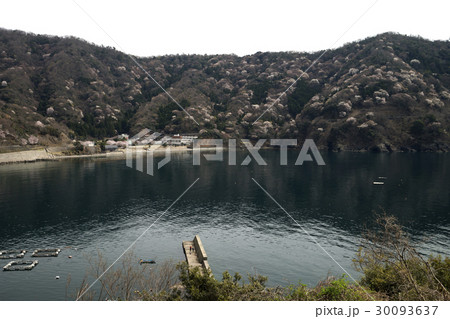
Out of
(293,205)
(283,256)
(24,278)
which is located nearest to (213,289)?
(283,256)

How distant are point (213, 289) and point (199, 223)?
113 feet

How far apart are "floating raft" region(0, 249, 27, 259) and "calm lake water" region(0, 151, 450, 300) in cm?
107

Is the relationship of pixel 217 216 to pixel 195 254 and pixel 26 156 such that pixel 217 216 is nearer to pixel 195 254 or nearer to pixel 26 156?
pixel 195 254

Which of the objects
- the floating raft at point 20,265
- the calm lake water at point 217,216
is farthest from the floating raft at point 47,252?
the floating raft at point 20,265

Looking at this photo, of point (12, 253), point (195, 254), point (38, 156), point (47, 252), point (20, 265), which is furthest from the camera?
point (38, 156)

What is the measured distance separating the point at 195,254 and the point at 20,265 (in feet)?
70.3

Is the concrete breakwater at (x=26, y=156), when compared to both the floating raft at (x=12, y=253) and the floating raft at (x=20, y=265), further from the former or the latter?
the floating raft at (x=20, y=265)

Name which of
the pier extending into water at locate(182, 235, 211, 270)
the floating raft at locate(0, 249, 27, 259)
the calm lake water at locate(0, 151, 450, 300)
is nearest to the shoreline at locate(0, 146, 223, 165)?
the calm lake water at locate(0, 151, 450, 300)

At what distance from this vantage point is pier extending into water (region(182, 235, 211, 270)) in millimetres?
37703

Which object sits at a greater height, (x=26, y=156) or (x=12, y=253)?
(x=26, y=156)

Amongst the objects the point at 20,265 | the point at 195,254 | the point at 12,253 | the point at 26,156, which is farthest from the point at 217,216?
the point at 26,156

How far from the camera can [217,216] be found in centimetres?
5997

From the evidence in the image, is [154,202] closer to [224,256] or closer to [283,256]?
[224,256]

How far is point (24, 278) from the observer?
111 ft
